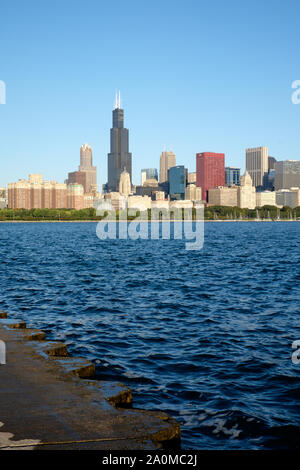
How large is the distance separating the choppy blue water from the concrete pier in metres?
1.58

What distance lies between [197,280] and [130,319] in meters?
16.3

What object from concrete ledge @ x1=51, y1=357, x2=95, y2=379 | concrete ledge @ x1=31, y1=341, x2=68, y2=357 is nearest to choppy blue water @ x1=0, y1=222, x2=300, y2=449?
concrete ledge @ x1=51, y1=357, x2=95, y2=379

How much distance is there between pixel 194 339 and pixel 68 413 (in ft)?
35.7

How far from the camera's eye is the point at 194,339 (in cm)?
1981

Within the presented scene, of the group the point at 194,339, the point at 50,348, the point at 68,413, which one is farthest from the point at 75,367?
the point at 194,339

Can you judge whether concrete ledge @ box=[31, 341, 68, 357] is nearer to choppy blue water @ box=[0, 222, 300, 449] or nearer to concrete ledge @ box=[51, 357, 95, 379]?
concrete ledge @ box=[51, 357, 95, 379]

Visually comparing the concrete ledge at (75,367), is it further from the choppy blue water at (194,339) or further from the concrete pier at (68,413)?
the choppy blue water at (194,339)

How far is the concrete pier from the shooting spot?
829 centimetres

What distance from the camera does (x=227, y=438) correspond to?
1091cm

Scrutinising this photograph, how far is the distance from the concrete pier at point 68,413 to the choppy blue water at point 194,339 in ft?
5.17

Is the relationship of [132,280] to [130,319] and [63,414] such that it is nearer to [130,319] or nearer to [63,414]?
[130,319]

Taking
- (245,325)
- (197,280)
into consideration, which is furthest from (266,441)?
(197,280)

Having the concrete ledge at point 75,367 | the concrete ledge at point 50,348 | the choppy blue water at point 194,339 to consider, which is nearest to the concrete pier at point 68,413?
the concrete ledge at point 75,367

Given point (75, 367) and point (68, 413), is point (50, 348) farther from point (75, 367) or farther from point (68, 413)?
point (68, 413)
